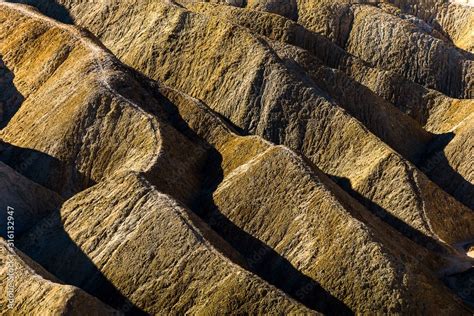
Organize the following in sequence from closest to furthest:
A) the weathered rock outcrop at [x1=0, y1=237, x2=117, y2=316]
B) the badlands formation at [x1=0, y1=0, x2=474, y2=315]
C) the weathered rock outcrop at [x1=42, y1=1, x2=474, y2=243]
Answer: the weathered rock outcrop at [x1=0, y1=237, x2=117, y2=316] < the badlands formation at [x1=0, y1=0, x2=474, y2=315] < the weathered rock outcrop at [x1=42, y1=1, x2=474, y2=243]

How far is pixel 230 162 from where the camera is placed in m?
65.0

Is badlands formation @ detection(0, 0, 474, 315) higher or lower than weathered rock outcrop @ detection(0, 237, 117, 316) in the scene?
lower

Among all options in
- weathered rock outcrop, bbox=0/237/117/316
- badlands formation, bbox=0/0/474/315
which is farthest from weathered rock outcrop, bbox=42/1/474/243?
weathered rock outcrop, bbox=0/237/117/316

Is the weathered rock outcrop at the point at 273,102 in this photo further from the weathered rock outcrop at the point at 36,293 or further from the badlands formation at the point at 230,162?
the weathered rock outcrop at the point at 36,293

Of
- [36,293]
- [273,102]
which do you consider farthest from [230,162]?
[36,293]

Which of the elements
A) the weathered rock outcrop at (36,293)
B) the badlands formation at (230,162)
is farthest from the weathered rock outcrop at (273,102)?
the weathered rock outcrop at (36,293)

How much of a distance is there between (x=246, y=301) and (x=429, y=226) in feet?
58.4

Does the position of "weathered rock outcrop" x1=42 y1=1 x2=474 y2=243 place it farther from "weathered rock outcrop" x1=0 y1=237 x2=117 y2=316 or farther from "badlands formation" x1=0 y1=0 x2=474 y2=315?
"weathered rock outcrop" x1=0 y1=237 x2=117 y2=316

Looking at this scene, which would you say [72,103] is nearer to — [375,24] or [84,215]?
[84,215]

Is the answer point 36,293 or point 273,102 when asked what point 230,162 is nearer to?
point 273,102

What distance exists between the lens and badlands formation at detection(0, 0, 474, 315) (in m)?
54.2

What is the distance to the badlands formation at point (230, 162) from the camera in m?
54.2

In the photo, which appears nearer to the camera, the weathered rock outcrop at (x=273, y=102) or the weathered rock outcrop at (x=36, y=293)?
the weathered rock outcrop at (x=36, y=293)

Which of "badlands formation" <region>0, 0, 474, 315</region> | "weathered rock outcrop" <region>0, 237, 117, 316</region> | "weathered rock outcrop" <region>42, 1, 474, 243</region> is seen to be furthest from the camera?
"weathered rock outcrop" <region>42, 1, 474, 243</region>
